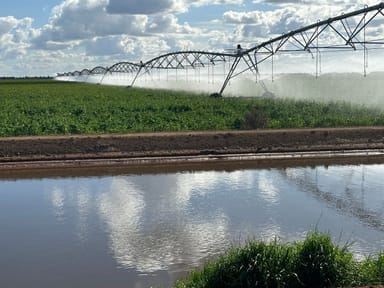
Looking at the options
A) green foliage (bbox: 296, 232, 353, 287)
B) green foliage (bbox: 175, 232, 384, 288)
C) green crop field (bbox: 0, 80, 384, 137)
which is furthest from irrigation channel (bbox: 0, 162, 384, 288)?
green crop field (bbox: 0, 80, 384, 137)

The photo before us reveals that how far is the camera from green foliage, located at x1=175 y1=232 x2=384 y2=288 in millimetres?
9188

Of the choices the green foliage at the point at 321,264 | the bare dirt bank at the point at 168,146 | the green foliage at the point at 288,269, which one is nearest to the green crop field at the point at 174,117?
the bare dirt bank at the point at 168,146

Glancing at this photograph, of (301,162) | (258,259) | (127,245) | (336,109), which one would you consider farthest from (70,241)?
(336,109)

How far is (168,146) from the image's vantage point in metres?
28.8

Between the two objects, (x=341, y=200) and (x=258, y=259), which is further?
(x=341, y=200)

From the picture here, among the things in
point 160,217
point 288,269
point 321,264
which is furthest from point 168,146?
point 321,264

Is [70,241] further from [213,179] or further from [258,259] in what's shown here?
[213,179]

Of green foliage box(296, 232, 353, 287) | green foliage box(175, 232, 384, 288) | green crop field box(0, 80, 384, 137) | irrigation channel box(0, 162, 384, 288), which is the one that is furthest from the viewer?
green crop field box(0, 80, 384, 137)

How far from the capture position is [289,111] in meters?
41.2

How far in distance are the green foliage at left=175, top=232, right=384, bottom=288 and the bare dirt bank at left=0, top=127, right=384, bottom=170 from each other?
17.8 m

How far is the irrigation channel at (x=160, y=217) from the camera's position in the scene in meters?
12.2

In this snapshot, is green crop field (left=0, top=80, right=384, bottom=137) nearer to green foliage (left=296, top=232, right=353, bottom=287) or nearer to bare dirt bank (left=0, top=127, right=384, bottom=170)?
bare dirt bank (left=0, top=127, right=384, bottom=170)

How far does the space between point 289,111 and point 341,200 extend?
76.2 ft

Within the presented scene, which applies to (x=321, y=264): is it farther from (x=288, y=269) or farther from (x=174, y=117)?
(x=174, y=117)
